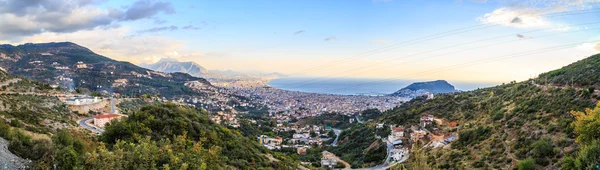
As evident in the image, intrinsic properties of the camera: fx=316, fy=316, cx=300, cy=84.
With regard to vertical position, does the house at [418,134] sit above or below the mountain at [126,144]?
below

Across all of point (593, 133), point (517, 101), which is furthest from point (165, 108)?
point (517, 101)

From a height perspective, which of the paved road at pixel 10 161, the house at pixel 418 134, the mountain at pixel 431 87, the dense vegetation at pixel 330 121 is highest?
the paved road at pixel 10 161

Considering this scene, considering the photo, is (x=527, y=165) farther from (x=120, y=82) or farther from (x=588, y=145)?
(x=120, y=82)

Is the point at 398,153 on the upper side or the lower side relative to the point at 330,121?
upper

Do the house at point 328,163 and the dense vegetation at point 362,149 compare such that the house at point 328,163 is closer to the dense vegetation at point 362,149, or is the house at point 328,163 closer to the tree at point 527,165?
the dense vegetation at point 362,149

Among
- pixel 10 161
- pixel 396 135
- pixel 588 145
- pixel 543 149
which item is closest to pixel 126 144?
pixel 10 161

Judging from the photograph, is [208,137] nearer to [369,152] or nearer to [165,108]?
[165,108]

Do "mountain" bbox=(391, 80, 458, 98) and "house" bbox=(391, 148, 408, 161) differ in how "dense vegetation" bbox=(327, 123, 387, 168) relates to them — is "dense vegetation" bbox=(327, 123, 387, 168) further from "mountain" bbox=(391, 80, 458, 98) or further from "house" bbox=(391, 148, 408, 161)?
"mountain" bbox=(391, 80, 458, 98)

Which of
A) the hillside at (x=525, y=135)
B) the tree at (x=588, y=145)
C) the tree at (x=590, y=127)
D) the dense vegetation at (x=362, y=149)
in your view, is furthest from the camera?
the dense vegetation at (x=362, y=149)

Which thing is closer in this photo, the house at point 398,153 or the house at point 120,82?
the house at point 398,153

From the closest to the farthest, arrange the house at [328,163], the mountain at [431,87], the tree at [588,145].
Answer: the tree at [588,145] < the house at [328,163] < the mountain at [431,87]

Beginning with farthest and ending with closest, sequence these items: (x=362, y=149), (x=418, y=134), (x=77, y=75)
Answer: (x=77, y=75), (x=362, y=149), (x=418, y=134)

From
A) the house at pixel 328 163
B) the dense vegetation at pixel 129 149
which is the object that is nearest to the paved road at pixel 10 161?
the dense vegetation at pixel 129 149
